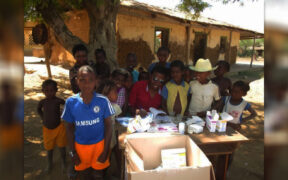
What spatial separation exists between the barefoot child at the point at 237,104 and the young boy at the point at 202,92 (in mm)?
165

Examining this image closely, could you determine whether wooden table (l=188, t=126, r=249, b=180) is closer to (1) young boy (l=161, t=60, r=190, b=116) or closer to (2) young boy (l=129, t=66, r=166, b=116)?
(1) young boy (l=161, t=60, r=190, b=116)

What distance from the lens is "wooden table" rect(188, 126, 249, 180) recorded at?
1.85 meters

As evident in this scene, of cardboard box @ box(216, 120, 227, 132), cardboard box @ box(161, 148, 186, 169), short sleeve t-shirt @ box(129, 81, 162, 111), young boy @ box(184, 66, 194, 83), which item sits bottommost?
cardboard box @ box(161, 148, 186, 169)

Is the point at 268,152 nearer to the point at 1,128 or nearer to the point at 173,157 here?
the point at 1,128

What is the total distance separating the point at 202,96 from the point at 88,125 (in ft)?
4.70

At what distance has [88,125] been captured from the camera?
1.79 m

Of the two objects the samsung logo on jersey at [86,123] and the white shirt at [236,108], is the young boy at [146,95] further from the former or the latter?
the white shirt at [236,108]

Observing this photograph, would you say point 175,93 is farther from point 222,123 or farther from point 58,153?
point 58,153

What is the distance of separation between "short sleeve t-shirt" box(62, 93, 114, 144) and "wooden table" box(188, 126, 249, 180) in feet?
2.94

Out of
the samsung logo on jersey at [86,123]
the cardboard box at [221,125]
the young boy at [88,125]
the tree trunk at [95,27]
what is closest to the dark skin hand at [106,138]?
the young boy at [88,125]

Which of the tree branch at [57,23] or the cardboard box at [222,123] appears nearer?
the cardboard box at [222,123]

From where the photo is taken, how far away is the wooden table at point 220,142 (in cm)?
185

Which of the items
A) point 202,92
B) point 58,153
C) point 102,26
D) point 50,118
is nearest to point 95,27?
point 102,26

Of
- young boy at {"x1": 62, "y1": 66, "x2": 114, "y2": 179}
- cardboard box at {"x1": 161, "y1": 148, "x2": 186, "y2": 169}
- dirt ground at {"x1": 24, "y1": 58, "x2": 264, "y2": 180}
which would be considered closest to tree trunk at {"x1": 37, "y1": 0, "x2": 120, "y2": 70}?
dirt ground at {"x1": 24, "y1": 58, "x2": 264, "y2": 180}
